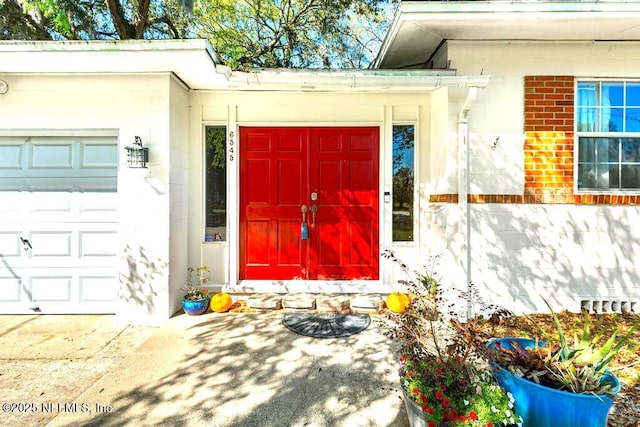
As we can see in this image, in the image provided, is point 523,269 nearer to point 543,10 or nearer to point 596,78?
point 596,78

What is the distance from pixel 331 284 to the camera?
4.57 metres

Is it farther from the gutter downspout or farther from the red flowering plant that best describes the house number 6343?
the red flowering plant

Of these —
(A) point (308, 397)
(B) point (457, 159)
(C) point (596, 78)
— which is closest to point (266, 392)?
(A) point (308, 397)

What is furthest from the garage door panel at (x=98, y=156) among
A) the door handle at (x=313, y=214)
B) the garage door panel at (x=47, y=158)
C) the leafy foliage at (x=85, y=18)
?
the leafy foliage at (x=85, y=18)

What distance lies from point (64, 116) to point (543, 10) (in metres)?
5.42

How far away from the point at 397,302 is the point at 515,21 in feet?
11.0

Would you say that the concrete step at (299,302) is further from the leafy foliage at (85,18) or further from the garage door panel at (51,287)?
the leafy foliage at (85,18)

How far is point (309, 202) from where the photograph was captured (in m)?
4.67

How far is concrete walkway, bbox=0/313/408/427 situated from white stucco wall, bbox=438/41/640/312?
1.78 m

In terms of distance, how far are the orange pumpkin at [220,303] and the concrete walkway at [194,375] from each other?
0.27m

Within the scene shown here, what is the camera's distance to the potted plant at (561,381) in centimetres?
170

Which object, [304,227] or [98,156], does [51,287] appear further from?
[304,227]

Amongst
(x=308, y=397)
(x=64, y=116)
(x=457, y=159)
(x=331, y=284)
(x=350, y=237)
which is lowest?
(x=308, y=397)

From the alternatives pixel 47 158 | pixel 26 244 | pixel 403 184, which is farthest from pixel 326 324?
pixel 47 158
